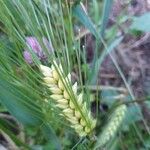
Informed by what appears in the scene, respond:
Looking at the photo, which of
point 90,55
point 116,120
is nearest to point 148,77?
point 90,55

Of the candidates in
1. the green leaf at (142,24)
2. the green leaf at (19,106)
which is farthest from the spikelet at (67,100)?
the green leaf at (142,24)

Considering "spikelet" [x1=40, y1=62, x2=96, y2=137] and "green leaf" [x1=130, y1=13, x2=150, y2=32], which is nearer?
"spikelet" [x1=40, y1=62, x2=96, y2=137]

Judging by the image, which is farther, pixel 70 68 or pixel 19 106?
pixel 19 106

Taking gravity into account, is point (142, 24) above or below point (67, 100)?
below

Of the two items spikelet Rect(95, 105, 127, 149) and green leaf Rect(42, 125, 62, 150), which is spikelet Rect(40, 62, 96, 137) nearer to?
spikelet Rect(95, 105, 127, 149)

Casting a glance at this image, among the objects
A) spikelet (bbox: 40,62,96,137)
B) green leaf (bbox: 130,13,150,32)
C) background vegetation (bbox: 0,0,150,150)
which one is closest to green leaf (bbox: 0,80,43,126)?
background vegetation (bbox: 0,0,150,150)

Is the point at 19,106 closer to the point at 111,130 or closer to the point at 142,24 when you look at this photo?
the point at 111,130


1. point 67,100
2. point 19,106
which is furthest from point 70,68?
point 19,106

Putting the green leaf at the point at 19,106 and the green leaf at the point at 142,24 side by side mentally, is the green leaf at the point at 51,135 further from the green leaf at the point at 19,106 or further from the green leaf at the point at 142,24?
the green leaf at the point at 142,24
